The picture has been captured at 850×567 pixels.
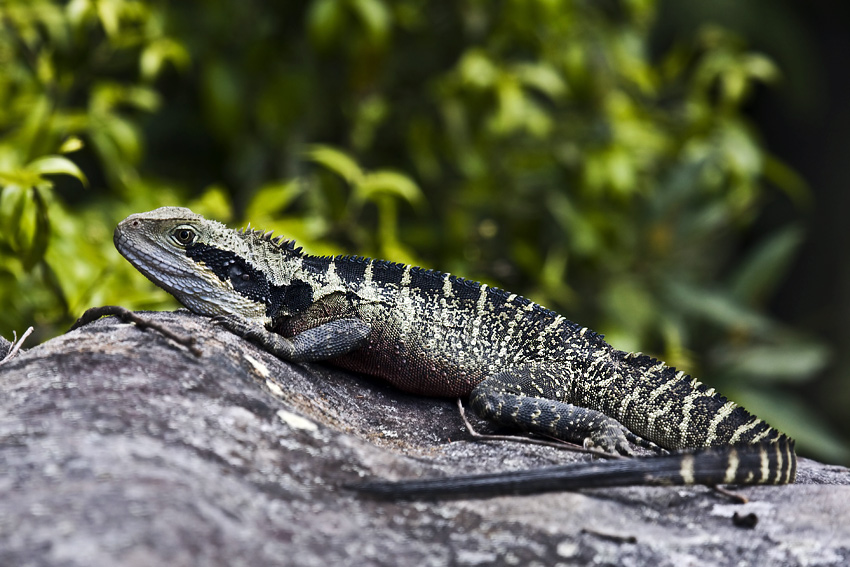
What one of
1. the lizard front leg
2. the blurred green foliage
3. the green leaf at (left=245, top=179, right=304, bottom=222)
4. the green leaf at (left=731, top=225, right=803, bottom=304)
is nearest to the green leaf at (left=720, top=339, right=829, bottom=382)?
the blurred green foliage

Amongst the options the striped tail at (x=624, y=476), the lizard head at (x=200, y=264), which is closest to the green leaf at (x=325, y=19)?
the lizard head at (x=200, y=264)

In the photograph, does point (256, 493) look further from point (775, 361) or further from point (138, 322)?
point (775, 361)

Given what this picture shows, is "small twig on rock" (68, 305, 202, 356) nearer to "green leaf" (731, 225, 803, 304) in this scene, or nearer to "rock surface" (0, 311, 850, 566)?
"rock surface" (0, 311, 850, 566)

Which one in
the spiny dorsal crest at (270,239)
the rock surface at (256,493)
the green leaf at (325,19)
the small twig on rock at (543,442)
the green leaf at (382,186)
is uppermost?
the green leaf at (325,19)

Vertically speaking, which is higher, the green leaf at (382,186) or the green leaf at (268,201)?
the green leaf at (382,186)

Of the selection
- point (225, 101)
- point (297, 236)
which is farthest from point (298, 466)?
point (225, 101)

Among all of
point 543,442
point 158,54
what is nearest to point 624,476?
point 543,442

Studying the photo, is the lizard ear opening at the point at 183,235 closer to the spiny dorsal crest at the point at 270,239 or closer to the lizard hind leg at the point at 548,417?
the spiny dorsal crest at the point at 270,239
